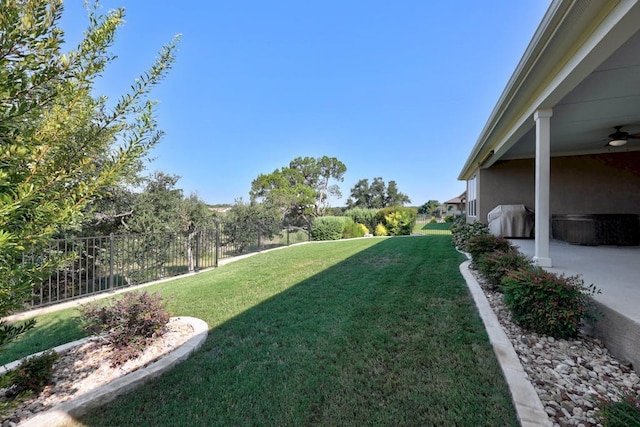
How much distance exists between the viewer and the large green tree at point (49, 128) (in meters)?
1.09

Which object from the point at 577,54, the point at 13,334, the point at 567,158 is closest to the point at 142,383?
the point at 13,334

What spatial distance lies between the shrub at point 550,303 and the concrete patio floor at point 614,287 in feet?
0.56

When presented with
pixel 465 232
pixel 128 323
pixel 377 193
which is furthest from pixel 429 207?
pixel 128 323

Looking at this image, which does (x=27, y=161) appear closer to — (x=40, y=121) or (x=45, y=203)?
(x=45, y=203)

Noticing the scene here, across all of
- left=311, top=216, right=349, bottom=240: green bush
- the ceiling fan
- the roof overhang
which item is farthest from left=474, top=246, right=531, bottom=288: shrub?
left=311, top=216, right=349, bottom=240: green bush

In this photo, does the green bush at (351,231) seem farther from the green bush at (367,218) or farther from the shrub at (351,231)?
the green bush at (367,218)

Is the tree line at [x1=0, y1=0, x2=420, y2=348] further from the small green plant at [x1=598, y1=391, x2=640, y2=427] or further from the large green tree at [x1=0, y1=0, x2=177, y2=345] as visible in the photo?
the small green plant at [x1=598, y1=391, x2=640, y2=427]

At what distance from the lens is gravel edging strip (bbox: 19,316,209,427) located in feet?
6.17

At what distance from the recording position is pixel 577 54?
3100 millimetres

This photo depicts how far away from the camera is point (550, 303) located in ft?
9.14

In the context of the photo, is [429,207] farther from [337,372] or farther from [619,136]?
[337,372]

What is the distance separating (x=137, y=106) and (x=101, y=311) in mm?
2516

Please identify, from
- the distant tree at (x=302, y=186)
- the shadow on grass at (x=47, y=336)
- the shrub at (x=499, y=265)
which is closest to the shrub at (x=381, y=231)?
the distant tree at (x=302, y=186)

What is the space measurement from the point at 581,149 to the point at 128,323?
428 inches
